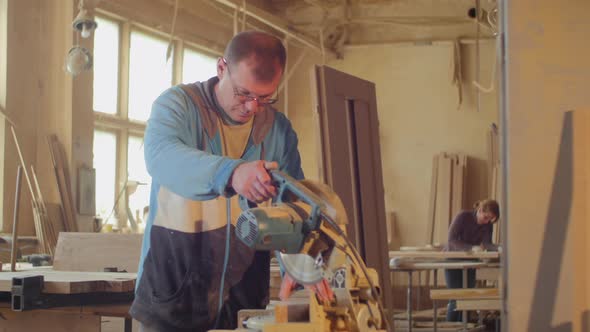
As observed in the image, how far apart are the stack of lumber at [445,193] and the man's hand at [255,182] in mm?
9222

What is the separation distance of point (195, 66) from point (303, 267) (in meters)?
8.70

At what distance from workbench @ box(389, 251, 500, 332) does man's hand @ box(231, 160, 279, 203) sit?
5.15 meters

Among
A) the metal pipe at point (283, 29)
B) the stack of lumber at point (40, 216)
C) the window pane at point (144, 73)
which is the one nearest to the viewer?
the stack of lumber at point (40, 216)

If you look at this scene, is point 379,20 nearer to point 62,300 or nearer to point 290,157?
point 62,300

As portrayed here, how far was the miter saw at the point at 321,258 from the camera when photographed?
5.54 feet

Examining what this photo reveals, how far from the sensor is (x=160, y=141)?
6.88ft

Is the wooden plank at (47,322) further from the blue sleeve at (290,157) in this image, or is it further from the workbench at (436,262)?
the workbench at (436,262)

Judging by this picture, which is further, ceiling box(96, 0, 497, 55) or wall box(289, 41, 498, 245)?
wall box(289, 41, 498, 245)

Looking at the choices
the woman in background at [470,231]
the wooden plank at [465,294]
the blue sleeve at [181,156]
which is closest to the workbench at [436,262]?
the woman in background at [470,231]

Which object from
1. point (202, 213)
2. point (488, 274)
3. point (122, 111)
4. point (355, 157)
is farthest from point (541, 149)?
point (122, 111)

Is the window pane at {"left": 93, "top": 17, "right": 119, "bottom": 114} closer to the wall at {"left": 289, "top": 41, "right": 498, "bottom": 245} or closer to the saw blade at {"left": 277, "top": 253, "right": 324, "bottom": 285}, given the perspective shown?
the wall at {"left": 289, "top": 41, "right": 498, "bottom": 245}

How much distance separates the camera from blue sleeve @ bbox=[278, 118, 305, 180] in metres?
2.36

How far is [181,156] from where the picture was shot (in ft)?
6.57

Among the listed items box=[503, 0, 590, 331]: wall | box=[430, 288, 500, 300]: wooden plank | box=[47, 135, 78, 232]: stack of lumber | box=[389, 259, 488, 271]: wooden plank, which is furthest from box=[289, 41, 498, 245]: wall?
box=[503, 0, 590, 331]: wall
